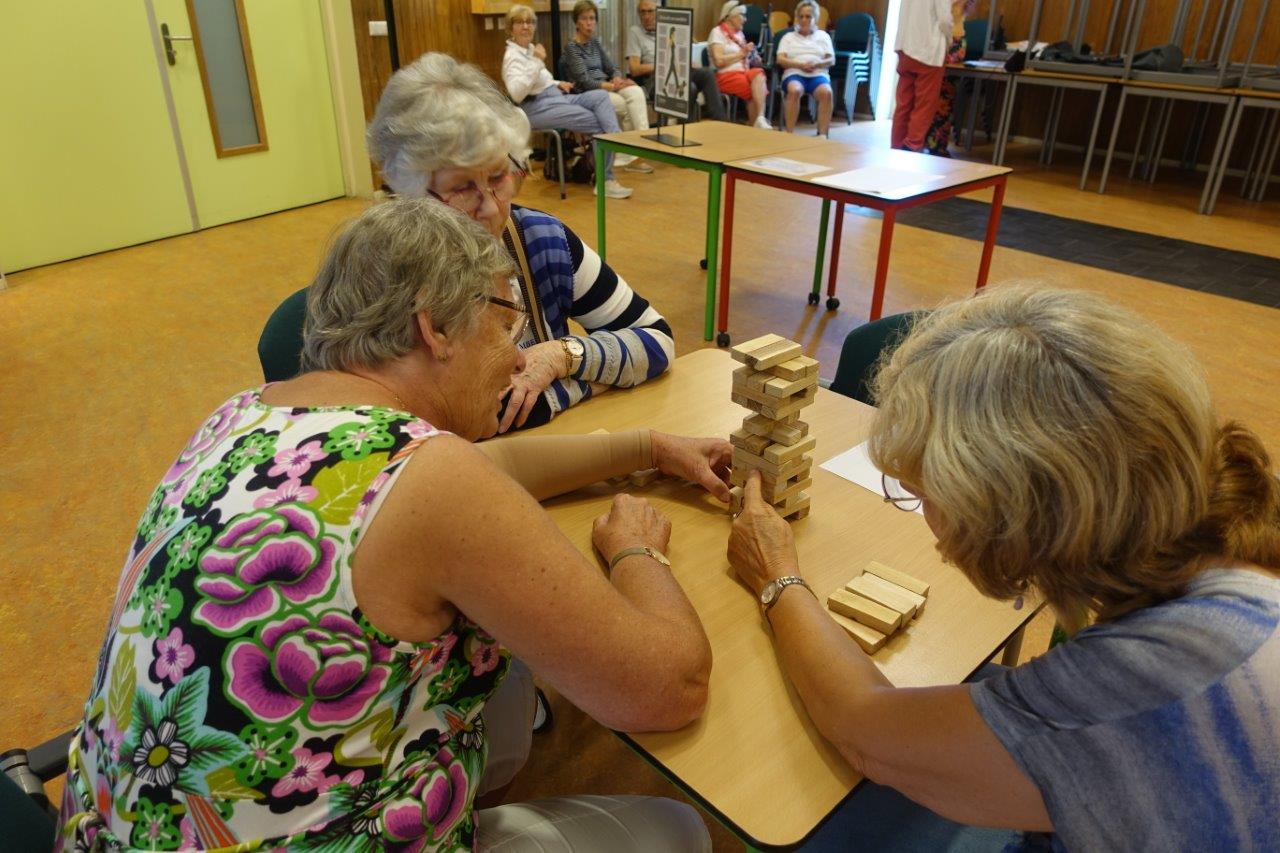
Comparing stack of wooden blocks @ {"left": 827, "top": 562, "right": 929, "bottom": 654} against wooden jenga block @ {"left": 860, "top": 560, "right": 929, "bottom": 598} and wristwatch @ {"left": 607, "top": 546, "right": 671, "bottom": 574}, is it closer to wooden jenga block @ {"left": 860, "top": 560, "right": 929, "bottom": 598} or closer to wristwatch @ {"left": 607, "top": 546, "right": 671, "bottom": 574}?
wooden jenga block @ {"left": 860, "top": 560, "right": 929, "bottom": 598}

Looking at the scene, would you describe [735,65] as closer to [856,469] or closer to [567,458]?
[856,469]

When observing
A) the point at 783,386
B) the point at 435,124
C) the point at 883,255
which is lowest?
the point at 883,255

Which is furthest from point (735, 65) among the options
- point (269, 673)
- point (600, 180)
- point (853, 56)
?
point (269, 673)

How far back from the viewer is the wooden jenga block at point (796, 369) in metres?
1.25

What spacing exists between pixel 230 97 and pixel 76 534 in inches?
154

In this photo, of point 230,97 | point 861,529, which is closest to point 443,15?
point 230,97

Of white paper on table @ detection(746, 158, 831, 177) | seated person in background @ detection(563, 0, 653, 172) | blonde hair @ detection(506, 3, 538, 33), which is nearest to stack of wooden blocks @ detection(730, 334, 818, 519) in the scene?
white paper on table @ detection(746, 158, 831, 177)

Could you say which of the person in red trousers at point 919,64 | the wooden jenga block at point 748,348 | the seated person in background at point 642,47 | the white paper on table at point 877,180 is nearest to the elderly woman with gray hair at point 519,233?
the wooden jenga block at point 748,348

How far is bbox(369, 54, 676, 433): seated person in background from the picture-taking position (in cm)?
172

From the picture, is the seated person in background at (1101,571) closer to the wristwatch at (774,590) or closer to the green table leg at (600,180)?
the wristwatch at (774,590)

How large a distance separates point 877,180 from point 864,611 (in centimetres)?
276

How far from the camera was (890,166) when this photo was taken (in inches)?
149

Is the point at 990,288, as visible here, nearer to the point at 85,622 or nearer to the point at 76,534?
the point at 85,622

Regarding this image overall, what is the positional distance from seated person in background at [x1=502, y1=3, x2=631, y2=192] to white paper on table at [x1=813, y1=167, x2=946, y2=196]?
311 cm
